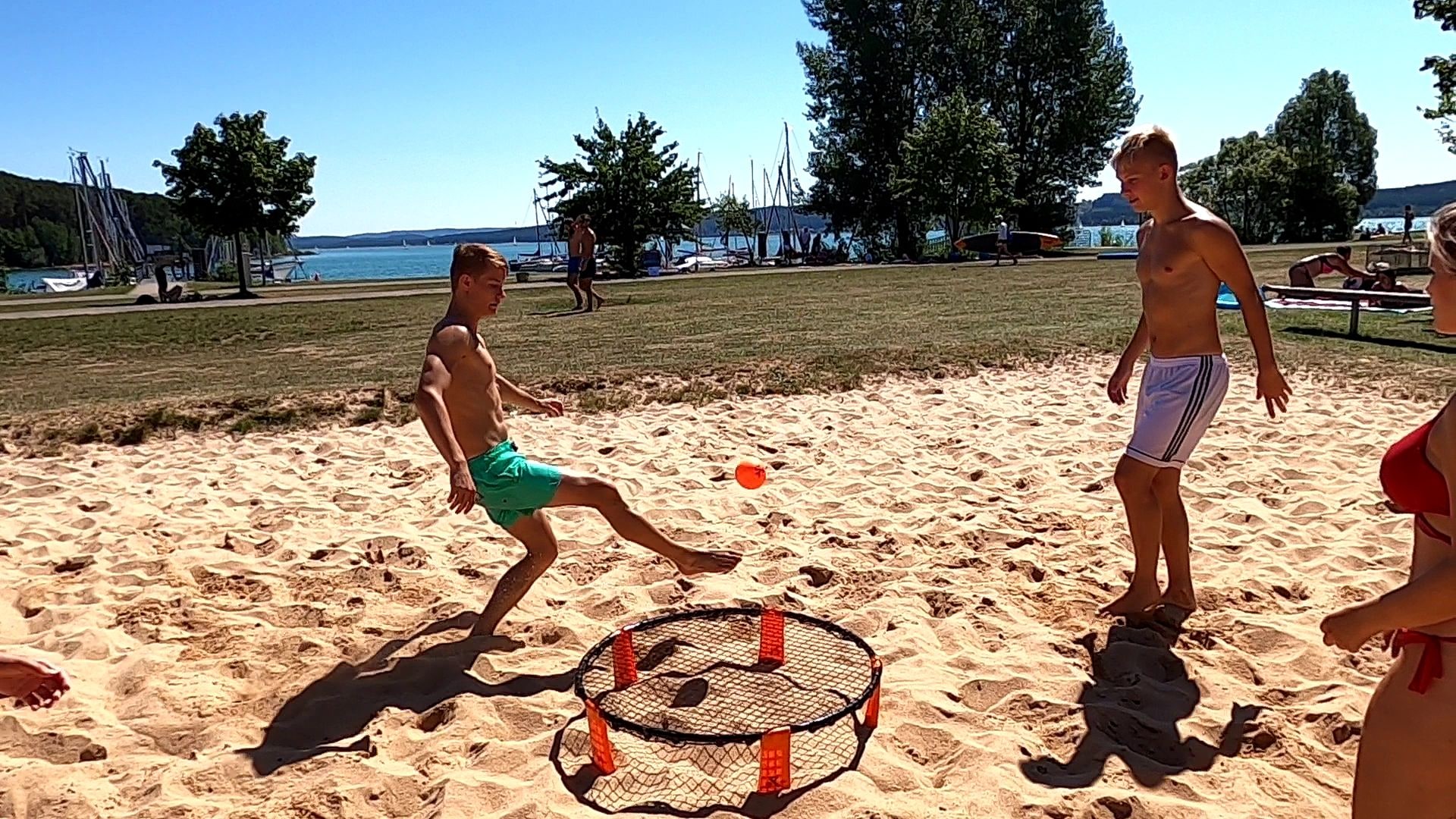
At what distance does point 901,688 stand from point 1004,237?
38392 mm

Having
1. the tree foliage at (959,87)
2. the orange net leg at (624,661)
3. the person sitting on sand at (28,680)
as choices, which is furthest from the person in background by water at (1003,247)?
the person sitting on sand at (28,680)

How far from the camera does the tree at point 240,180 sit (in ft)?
96.1

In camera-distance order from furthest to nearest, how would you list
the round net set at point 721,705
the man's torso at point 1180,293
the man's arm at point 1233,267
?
1. the man's torso at point 1180,293
2. the man's arm at point 1233,267
3. the round net set at point 721,705

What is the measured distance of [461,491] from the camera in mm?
3652

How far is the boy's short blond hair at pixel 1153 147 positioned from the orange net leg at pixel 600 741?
2.83 meters

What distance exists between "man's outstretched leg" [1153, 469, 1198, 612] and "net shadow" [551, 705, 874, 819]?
169cm

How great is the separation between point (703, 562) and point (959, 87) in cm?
5055

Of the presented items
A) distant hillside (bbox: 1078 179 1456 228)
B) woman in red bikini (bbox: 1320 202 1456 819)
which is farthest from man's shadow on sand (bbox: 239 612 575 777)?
distant hillside (bbox: 1078 179 1456 228)

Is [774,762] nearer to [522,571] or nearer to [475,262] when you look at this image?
[522,571]

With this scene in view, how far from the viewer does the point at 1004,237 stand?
131 ft

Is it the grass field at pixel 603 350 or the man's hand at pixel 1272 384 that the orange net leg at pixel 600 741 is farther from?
the grass field at pixel 603 350

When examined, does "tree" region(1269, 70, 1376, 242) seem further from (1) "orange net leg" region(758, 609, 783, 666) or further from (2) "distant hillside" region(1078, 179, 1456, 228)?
(1) "orange net leg" region(758, 609, 783, 666)

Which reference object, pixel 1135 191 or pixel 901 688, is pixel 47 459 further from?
pixel 1135 191

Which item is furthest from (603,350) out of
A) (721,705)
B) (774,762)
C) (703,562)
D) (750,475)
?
(774,762)
